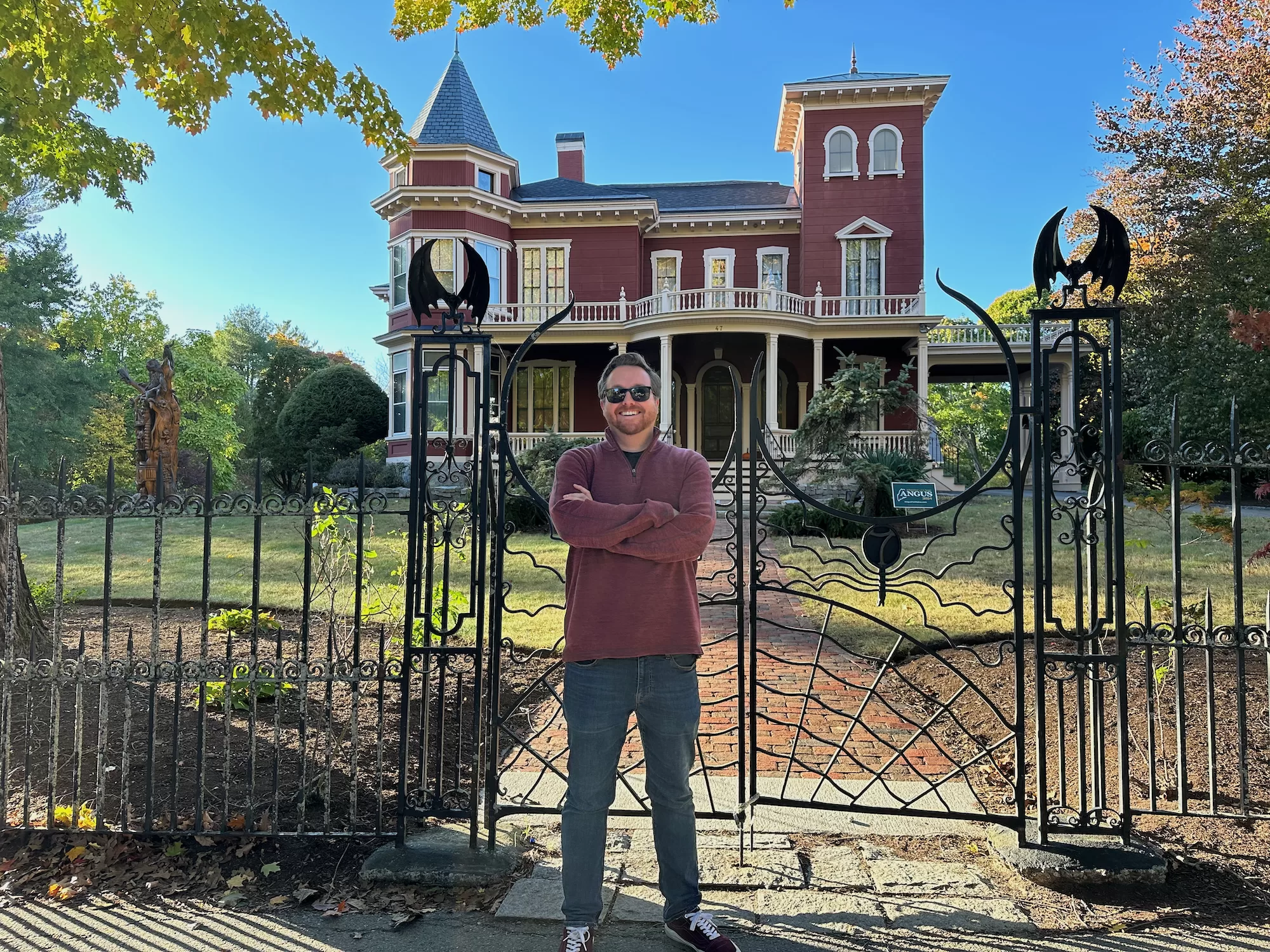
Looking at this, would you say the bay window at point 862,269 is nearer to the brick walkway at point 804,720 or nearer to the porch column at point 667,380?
the porch column at point 667,380

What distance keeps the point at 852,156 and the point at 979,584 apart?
15.6 metres

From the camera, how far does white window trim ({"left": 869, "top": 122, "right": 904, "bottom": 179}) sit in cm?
2094

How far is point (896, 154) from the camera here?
829 inches

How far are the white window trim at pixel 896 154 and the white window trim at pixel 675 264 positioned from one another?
218 inches

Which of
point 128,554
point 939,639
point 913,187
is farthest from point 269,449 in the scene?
point 939,639

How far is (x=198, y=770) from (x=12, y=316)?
29.9 meters

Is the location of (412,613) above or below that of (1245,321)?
below

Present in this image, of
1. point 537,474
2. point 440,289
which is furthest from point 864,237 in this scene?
point 440,289

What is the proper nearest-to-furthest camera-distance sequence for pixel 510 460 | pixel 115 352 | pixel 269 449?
pixel 510 460 → pixel 269 449 → pixel 115 352

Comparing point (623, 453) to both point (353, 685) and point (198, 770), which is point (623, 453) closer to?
point (353, 685)

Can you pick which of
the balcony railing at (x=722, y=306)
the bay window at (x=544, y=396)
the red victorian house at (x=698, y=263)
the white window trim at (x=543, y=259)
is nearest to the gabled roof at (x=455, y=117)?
the red victorian house at (x=698, y=263)

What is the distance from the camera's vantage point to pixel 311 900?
3072mm

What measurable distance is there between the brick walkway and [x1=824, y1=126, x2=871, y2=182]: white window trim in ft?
56.1

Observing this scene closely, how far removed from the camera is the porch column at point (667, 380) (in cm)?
1978
